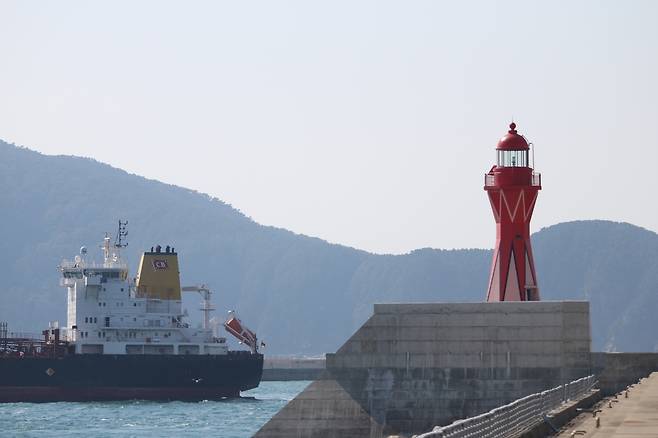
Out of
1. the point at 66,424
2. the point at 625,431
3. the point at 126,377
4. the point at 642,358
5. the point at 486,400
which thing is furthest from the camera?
the point at 126,377

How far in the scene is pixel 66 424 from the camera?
261 feet

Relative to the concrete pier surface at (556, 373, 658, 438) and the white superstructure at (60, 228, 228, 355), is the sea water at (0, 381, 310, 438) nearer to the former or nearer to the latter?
the white superstructure at (60, 228, 228, 355)

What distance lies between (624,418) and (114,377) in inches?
3245

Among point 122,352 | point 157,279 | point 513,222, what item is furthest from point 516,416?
point 157,279

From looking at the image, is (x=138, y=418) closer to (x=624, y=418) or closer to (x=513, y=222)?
(x=513, y=222)

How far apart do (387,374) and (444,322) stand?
1501mm

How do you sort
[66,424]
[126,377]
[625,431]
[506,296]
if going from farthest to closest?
[126,377] < [66,424] < [506,296] < [625,431]

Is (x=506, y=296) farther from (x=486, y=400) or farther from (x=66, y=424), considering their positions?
(x=66, y=424)

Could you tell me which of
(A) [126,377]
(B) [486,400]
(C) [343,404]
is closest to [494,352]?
(B) [486,400]

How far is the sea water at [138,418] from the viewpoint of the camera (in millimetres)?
72625

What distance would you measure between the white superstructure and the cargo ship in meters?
0.07

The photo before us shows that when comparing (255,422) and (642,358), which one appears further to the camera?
(255,422)

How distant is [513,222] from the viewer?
4197 centimetres

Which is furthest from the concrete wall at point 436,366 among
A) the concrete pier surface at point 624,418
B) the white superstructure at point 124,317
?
the white superstructure at point 124,317
